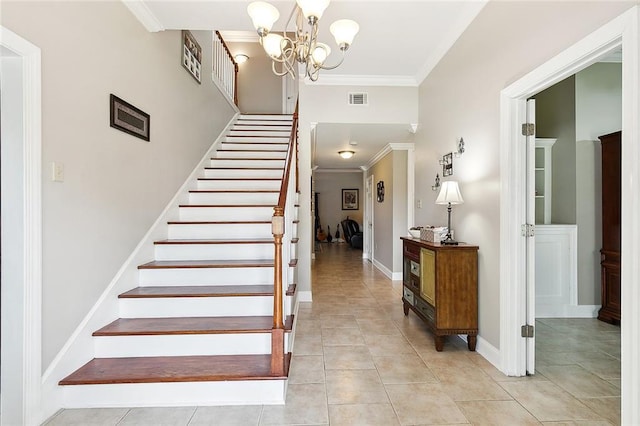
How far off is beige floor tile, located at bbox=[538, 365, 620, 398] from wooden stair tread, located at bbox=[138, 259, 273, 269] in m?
2.24

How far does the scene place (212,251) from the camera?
3.08 m

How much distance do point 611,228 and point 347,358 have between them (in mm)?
3078

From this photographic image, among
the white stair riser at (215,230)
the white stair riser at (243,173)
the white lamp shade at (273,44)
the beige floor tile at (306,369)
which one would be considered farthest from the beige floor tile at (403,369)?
the white stair riser at (243,173)

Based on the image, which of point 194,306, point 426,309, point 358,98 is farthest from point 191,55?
point 426,309

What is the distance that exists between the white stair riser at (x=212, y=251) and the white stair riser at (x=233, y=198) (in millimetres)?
883

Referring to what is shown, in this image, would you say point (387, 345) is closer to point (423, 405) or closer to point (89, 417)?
point (423, 405)

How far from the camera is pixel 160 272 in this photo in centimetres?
277

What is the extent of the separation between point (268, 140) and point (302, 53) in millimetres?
3089

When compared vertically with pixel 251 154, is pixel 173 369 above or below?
below

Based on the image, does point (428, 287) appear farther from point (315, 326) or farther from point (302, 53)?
point (302, 53)

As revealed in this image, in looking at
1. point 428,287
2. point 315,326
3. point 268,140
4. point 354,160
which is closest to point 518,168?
point 428,287

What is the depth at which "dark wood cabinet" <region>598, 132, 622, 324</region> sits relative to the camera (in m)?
3.40

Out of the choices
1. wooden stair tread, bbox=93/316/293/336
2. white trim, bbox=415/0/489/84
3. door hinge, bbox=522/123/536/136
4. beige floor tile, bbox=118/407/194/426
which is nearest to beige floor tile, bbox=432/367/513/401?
wooden stair tread, bbox=93/316/293/336

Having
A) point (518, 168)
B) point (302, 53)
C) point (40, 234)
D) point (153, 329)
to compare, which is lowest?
point (153, 329)
